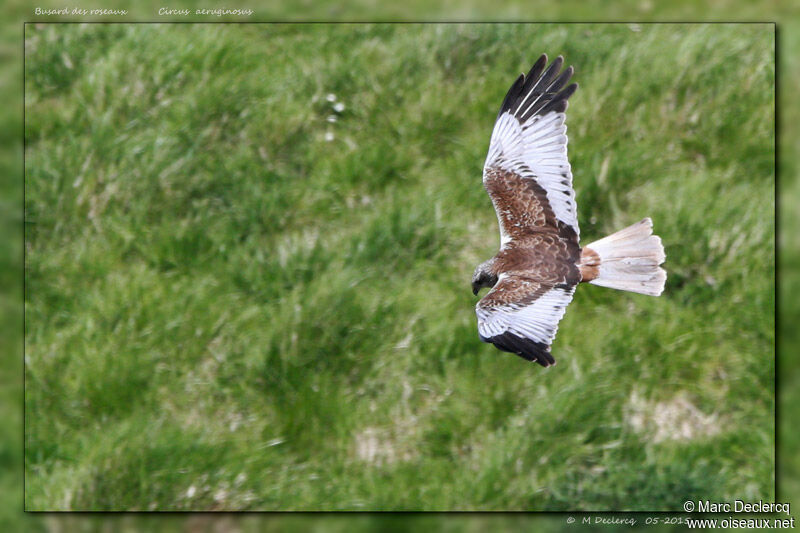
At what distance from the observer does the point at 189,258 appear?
539cm

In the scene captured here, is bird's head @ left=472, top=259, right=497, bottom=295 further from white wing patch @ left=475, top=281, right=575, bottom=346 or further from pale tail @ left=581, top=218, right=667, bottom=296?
pale tail @ left=581, top=218, right=667, bottom=296

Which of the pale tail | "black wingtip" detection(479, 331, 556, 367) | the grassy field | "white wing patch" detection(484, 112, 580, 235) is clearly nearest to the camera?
"black wingtip" detection(479, 331, 556, 367)

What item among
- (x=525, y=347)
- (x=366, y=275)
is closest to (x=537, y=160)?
(x=525, y=347)

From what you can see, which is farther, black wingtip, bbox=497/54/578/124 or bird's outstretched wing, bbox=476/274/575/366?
black wingtip, bbox=497/54/578/124

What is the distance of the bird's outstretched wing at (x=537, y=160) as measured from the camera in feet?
14.8

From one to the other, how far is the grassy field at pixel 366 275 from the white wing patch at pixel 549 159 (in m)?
0.57

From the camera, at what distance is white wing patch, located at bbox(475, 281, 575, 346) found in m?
4.15

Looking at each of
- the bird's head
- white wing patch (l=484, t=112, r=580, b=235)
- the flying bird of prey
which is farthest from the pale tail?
the bird's head

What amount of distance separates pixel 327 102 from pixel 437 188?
3.28 feet

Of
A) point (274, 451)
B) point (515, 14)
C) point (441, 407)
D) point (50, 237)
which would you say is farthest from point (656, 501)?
point (50, 237)

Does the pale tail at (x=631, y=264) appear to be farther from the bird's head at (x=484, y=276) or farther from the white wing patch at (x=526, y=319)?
the bird's head at (x=484, y=276)

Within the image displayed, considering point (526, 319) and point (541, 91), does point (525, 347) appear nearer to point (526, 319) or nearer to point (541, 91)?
point (526, 319)

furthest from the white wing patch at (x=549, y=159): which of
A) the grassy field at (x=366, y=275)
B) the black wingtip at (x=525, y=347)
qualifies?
the black wingtip at (x=525, y=347)

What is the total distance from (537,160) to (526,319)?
37.2 inches
